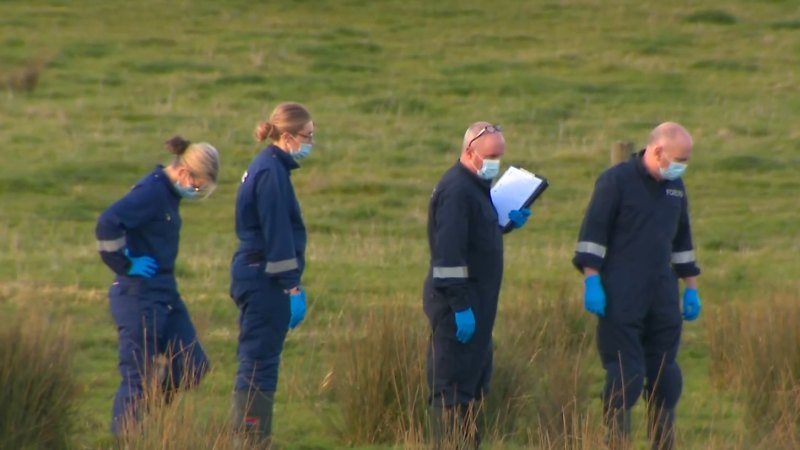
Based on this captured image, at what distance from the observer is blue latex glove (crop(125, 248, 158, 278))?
25.7 feet

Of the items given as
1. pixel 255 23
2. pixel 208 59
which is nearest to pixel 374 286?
pixel 208 59

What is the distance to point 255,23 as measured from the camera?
31000 mm

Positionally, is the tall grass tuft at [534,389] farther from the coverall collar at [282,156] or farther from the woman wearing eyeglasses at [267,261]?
the coverall collar at [282,156]

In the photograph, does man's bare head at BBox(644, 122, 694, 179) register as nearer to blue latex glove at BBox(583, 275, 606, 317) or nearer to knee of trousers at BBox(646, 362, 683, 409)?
blue latex glove at BBox(583, 275, 606, 317)

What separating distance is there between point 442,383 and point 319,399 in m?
1.87

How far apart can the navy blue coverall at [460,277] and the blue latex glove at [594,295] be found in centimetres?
51

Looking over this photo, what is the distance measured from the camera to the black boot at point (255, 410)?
8016 mm

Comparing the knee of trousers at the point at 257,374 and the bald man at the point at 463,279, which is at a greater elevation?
the bald man at the point at 463,279

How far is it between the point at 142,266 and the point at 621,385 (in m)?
2.44

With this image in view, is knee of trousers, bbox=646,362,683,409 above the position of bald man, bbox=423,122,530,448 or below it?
below

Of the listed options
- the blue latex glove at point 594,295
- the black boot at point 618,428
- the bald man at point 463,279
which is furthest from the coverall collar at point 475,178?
the black boot at point 618,428

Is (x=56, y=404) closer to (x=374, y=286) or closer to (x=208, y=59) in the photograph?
(x=374, y=286)

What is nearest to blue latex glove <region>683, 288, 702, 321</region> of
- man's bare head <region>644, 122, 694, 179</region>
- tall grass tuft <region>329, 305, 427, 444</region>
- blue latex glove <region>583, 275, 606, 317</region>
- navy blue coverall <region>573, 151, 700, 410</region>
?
navy blue coverall <region>573, 151, 700, 410</region>

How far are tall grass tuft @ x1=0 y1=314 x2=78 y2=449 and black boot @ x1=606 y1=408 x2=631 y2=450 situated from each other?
2.62m
